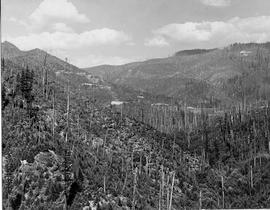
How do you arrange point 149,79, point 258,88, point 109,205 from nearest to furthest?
1. point 109,205
2. point 258,88
3. point 149,79

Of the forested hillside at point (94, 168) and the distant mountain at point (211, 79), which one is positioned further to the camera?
the distant mountain at point (211, 79)

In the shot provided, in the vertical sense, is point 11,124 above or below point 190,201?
above

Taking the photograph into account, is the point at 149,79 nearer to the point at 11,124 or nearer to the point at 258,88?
the point at 258,88

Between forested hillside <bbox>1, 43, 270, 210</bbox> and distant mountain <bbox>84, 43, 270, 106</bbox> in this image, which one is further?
distant mountain <bbox>84, 43, 270, 106</bbox>

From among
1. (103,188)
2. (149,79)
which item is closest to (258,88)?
(149,79)

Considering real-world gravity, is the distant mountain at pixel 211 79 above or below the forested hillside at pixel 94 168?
above

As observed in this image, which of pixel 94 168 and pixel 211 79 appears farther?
pixel 211 79

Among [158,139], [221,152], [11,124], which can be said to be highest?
[11,124]

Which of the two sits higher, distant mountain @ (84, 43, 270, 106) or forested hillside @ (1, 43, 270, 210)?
distant mountain @ (84, 43, 270, 106)

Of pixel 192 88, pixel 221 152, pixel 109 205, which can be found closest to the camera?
pixel 109 205

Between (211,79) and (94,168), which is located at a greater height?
(211,79)

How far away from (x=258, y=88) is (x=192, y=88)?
2866 cm

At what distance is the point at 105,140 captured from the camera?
19.3 m

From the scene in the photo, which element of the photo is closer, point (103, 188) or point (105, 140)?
point (103, 188)
